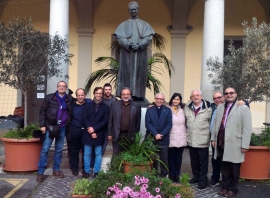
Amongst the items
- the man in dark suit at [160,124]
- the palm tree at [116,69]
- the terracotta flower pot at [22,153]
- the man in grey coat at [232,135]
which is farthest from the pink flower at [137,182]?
the palm tree at [116,69]

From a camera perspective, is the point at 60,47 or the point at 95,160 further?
the point at 60,47

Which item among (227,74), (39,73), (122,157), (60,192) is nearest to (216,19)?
(227,74)

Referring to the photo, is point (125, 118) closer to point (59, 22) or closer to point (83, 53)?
point (59, 22)

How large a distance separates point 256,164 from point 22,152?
417 centimetres

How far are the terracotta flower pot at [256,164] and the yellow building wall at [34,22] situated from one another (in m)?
7.91

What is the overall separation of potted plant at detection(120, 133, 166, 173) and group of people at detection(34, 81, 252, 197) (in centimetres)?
17

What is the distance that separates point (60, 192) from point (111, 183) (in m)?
1.72

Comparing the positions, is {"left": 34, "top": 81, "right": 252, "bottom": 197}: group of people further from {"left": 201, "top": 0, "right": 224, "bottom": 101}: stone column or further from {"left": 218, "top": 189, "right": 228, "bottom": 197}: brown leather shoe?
{"left": 201, "top": 0, "right": 224, "bottom": 101}: stone column

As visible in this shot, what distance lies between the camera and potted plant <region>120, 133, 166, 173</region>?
5328mm

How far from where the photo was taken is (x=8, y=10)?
44.9ft

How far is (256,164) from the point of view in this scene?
6.79 metres

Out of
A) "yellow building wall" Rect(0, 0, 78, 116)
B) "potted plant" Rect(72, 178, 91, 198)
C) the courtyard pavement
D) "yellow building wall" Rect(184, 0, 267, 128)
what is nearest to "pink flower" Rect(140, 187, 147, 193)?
"potted plant" Rect(72, 178, 91, 198)

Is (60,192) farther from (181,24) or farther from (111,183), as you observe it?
(181,24)

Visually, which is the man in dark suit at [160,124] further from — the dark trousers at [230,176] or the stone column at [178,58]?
the stone column at [178,58]
